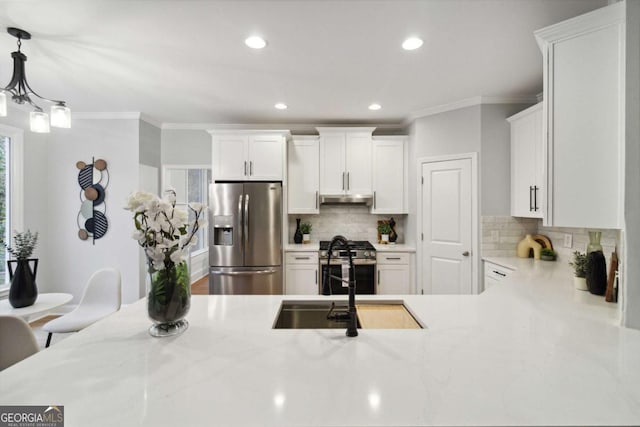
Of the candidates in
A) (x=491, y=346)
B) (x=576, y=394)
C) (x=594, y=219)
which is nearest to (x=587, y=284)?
(x=594, y=219)

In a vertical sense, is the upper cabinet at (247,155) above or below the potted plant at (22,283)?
above

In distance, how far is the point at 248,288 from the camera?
3.48m

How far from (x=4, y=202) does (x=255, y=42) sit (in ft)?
11.7

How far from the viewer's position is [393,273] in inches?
145

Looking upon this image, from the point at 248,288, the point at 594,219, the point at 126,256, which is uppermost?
the point at 594,219

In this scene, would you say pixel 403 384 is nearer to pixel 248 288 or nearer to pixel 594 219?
pixel 594 219

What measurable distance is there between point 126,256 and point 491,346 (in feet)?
13.7

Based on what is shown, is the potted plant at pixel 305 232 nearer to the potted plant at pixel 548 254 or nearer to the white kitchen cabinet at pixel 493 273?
the white kitchen cabinet at pixel 493 273

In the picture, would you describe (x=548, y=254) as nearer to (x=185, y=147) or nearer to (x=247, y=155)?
(x=247, y=155)

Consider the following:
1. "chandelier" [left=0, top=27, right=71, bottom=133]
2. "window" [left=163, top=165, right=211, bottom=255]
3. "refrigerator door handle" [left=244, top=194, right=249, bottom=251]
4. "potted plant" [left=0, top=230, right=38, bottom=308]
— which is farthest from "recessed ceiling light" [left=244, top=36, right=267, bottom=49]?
"window" [left=163, top=165, right=211, bottom=255]

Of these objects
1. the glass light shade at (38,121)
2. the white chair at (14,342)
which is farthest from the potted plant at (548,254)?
the glass light shade at (38,121)

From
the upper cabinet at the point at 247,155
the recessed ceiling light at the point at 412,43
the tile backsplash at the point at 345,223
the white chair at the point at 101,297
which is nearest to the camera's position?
the recessed ceiling light at the point at 412,43

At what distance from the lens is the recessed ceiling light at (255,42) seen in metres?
2.03

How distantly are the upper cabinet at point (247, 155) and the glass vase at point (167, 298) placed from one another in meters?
2.71
